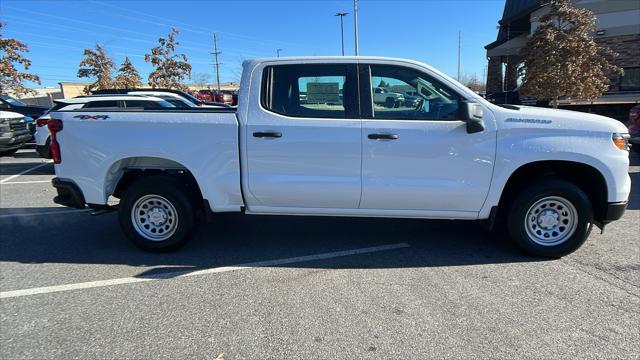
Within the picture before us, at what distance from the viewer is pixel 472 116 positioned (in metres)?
3.93

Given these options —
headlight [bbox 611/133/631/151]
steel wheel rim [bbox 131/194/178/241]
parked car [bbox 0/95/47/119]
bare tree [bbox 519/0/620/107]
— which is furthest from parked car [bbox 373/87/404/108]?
parked car [bbox 0/95/47/119]

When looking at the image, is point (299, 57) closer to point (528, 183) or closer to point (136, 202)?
point (136, 202)

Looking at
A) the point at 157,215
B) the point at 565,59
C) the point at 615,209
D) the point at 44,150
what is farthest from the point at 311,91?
the point at 565,59

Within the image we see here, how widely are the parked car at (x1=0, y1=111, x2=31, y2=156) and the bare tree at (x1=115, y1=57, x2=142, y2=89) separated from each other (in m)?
11.5

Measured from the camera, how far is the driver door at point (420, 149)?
13.5ft

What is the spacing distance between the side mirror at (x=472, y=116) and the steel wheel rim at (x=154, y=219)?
3.18 meters

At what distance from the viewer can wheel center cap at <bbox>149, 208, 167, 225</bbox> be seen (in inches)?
183

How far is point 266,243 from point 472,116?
8.75 ft

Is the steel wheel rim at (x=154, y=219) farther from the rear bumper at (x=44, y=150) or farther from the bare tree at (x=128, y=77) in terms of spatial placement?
the bare tree at (x=128, y=77)

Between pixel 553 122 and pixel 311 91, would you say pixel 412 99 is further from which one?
pixel 553 122

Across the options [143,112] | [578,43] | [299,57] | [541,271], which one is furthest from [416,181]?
[578,43]

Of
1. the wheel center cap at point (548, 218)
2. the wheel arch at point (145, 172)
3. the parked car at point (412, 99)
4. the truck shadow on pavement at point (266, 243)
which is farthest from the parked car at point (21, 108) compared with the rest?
the wheel center cap at point (548, 218)

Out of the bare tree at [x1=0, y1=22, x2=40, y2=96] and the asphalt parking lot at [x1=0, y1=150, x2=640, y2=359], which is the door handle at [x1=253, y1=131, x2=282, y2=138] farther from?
the bare tree at [x1=0, y1=22, x2=40, y2=96]

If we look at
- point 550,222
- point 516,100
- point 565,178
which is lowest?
point 550,222
